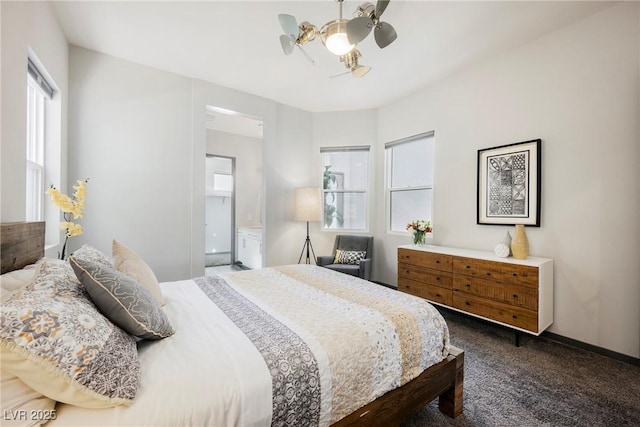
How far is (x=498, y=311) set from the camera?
259 centimetres

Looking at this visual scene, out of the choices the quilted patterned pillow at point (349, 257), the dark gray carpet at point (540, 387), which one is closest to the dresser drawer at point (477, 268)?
the dark gray carpet at point (540, 387)

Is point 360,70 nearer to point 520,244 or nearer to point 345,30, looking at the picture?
point 345,30

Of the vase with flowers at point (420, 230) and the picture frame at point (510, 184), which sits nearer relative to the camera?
the picture frame at point (510, 184)

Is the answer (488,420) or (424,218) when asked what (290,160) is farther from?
(488,420)

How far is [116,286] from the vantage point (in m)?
1.14

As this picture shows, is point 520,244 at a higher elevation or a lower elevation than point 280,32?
lower

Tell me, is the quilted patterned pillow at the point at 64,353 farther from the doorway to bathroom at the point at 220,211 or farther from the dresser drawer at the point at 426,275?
the doorway to bathroom at the point at 220,211

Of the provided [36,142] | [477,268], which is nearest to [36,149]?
[36,142]

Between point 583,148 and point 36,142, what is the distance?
500 centimetres

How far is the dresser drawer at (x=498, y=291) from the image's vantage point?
240 centimetres

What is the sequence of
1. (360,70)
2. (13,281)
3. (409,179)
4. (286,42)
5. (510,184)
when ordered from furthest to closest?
(409,179) < (510,184) < (360,70) < (286,42) < (13,281)

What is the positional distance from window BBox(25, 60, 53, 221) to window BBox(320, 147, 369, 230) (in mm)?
3420

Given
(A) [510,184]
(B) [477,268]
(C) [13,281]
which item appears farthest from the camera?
(A) [510,184]

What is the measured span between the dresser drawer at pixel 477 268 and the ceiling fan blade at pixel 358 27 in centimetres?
232
